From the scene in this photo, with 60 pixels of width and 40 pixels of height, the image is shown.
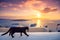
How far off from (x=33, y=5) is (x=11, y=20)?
1.25ft

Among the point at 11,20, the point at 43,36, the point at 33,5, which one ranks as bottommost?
the point at 43,36

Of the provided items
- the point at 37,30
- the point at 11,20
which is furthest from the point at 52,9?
the point at 11,20

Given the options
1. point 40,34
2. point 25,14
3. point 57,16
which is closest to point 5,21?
point 25,14

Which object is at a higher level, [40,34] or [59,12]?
[59,12]

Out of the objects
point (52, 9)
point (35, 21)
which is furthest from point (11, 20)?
point (52, 9)

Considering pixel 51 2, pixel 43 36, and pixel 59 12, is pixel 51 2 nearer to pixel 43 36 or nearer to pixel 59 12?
pixel 59 12

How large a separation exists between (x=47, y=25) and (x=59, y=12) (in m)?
0.25

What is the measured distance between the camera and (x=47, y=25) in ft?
11.5

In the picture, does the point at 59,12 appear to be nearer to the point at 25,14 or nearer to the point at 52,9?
the point at 52,9

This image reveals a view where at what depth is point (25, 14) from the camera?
3480 millimetres

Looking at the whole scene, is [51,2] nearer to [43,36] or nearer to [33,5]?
[33,5]

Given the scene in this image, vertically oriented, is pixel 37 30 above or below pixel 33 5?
below

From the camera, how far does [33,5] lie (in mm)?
3490

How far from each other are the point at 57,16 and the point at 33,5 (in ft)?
1.23
